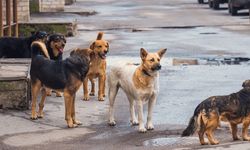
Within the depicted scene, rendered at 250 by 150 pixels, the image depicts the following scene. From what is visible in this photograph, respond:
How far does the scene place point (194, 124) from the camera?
27.6 ft

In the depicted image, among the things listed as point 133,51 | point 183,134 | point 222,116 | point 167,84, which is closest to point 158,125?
point 183,134

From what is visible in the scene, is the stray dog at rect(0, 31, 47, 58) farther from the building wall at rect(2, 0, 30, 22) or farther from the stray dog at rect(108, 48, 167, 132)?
the building wall at rect(2, 0, 30, 22)

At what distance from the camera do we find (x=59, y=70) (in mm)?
10211

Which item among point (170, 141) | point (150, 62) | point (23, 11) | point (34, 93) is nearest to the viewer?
point (170, 141)

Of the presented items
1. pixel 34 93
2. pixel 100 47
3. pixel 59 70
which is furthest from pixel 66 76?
pixel 100 47

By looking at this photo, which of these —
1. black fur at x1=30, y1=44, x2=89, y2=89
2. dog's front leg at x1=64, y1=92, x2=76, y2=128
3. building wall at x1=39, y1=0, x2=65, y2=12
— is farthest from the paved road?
building wall at x1=39, y1=0, x2=65, y2=12

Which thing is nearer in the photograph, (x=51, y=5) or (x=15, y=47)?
(x=15, y=47)

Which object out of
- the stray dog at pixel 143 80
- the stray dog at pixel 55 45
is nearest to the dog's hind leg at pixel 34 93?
the stray dog at pixel 143 80

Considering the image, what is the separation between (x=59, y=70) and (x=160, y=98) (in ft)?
8.38

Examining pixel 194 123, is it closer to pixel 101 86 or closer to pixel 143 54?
pixel 143 54

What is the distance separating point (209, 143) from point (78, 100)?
425 cm

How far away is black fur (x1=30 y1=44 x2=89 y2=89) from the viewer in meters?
10.1

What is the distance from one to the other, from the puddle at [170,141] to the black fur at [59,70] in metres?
1.54

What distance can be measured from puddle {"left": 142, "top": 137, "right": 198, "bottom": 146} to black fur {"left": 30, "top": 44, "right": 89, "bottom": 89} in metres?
1.54
